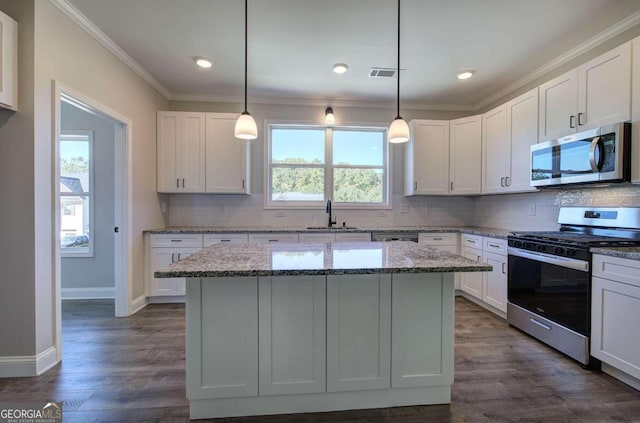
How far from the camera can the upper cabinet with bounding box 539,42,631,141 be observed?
7.23 ft

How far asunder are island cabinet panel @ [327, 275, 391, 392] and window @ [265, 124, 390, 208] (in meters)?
2.66

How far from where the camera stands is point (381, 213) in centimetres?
443

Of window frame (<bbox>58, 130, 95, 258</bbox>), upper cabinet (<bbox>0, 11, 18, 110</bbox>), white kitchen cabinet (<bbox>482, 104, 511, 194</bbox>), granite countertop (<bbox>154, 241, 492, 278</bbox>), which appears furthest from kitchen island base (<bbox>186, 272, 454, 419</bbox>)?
window frame (<bbox>58, 130, 95, 258</bbox>)

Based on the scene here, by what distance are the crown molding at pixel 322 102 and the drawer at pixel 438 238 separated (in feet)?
6.32

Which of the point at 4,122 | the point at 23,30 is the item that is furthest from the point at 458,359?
the point at 23,30

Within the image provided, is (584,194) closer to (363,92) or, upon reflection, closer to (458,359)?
(458,359)

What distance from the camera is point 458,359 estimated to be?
2.34m

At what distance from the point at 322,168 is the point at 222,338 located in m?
3.09

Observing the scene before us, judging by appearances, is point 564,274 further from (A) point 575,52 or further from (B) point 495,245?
(A) point 575,52

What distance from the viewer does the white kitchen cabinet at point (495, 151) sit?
3.46m

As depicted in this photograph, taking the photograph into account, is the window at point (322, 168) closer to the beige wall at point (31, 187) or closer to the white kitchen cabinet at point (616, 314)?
the beige wall at point (31, 187)

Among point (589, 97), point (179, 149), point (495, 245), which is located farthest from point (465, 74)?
point (179, 149)

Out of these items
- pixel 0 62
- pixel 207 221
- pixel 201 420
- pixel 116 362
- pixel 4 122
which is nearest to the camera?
pixel 201 420

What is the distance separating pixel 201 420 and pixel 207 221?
9.45 ft
